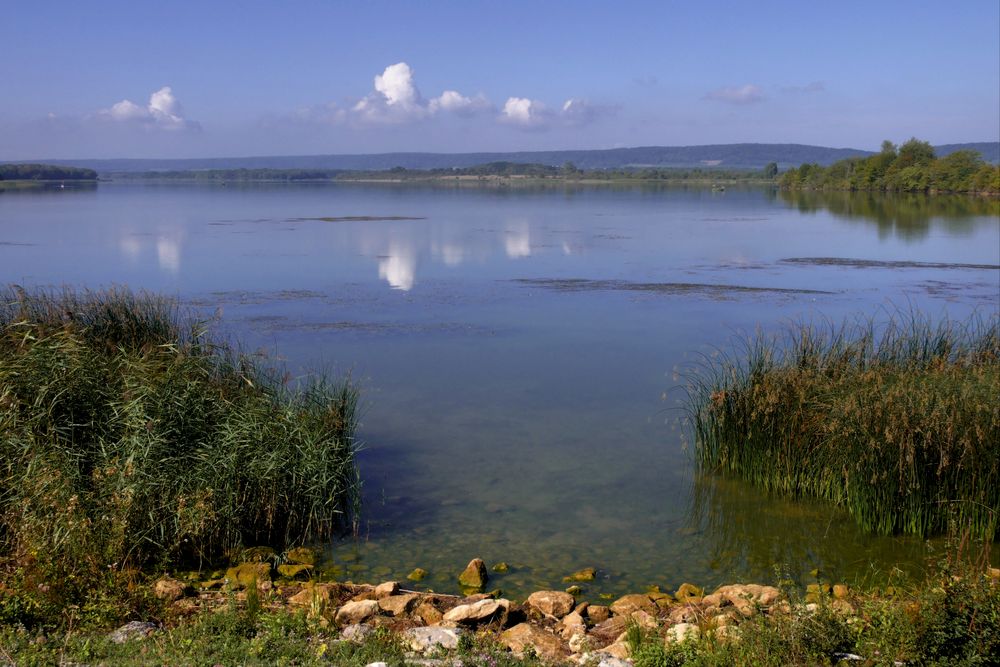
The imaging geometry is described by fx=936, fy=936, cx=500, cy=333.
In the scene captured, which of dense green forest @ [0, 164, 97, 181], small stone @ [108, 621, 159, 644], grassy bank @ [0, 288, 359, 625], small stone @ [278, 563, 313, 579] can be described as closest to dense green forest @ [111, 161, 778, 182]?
dense green forest @ [0, 164, 97, 181]

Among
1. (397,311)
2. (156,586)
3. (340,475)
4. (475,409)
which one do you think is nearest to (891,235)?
(397,311)

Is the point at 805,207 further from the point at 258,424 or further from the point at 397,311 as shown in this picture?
the point at 258,424

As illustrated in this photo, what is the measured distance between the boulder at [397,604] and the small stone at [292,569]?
855 mm

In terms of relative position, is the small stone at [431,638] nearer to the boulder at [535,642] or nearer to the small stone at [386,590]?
the boulder at [535,642]

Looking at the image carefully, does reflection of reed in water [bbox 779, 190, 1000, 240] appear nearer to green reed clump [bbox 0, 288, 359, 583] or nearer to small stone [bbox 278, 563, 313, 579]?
green reed clump [bbox 0, 288, 359, 583]

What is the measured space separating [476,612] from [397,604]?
0.51 meters

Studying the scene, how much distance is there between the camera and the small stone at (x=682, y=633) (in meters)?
4.05

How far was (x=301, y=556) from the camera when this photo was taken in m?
5.94

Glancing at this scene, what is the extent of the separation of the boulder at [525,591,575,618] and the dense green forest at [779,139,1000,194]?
6040 centimetres

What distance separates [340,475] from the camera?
6570 mm

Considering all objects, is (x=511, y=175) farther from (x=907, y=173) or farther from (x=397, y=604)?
(x=397, y=604)

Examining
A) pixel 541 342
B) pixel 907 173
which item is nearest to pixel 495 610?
pixel 541 342

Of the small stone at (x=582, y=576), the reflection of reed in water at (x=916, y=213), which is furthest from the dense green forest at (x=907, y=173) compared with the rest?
the small stone at (x=582, y=576)

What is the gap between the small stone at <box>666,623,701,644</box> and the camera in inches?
160
